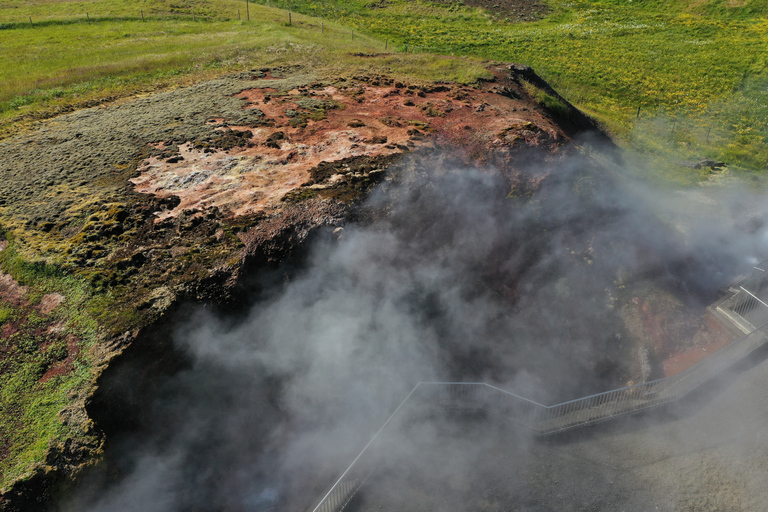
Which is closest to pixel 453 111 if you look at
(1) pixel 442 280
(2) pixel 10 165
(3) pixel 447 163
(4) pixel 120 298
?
(3) pixel 447 163

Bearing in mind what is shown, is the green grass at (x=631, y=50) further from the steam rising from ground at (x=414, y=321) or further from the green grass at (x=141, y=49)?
the steam rising from ground at (x=414, y=321)

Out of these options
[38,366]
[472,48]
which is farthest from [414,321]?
[472,48]

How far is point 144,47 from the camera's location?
3198 cm

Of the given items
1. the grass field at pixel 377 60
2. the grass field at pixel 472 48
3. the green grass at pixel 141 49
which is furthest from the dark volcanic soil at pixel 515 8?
the green grass at pixel 141 49

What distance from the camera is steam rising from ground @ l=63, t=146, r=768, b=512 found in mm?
10703

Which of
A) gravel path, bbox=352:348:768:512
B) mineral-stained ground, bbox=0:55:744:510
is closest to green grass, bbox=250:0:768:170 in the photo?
mineral-stained ground, bbox=0:55:744:510

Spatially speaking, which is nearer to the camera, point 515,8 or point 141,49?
point 141,49

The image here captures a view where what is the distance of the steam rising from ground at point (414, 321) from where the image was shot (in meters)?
10.7

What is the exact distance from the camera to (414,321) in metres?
13.8

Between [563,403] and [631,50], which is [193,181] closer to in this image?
[563,403]

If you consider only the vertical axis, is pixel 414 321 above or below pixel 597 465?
above

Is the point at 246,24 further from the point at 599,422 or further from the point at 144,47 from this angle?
the point at 599,422

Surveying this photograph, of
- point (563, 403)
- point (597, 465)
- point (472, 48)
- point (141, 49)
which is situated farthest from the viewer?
point (472, 48)

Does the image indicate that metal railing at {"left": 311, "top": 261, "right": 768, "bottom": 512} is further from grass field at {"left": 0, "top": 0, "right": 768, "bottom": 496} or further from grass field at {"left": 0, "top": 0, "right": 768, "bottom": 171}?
grass field at {"left": 0, "top": 0, "right": 768, "bottom": 171}
